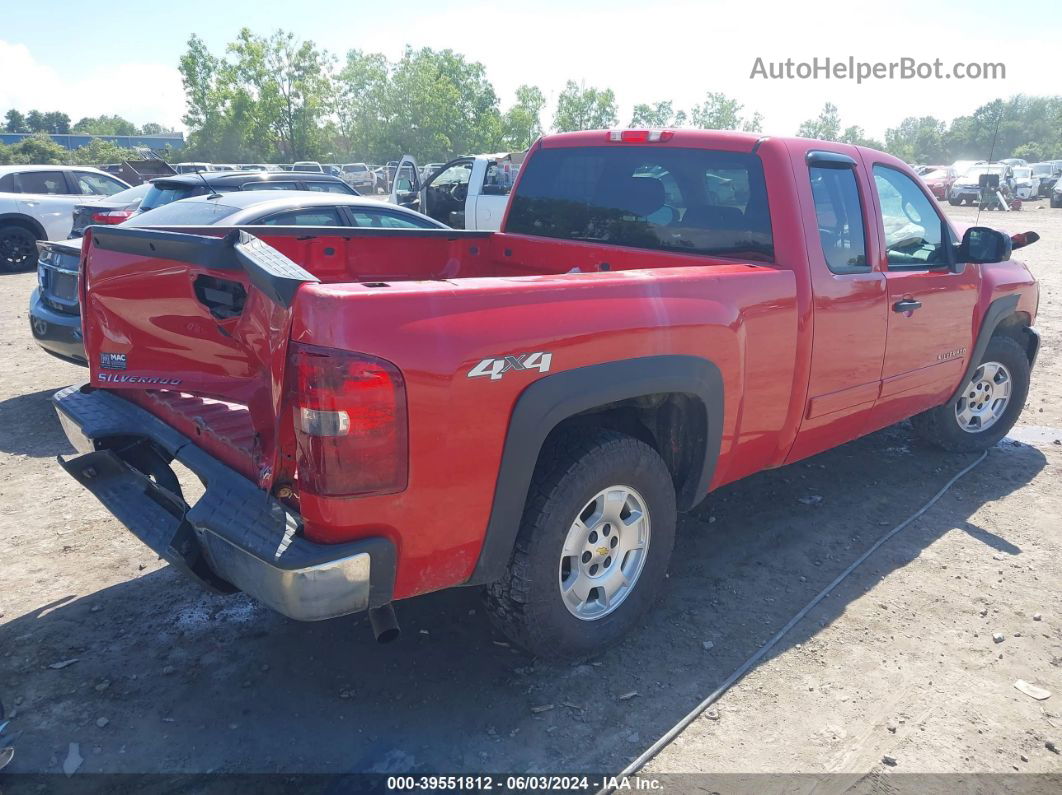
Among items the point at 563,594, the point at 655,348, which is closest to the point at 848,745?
the point at 563,594

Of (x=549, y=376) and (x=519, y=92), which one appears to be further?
(x=519, y=92)

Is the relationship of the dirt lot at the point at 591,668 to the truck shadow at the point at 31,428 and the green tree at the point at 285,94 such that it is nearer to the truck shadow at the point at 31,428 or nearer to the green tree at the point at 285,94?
the truck shadow at the point at 31,428

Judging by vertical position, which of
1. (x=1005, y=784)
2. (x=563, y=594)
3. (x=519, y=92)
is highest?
(x=519, y=92)

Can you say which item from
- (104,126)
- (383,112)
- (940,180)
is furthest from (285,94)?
(104,126)

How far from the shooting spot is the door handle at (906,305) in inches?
157

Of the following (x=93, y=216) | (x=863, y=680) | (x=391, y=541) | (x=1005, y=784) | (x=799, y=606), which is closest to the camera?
(x=391, y=541)

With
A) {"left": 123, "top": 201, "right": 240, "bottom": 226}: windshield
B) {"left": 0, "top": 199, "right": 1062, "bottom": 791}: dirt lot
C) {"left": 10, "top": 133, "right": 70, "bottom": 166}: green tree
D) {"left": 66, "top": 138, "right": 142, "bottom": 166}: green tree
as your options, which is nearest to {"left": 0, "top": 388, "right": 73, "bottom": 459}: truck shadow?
{"left": 0, "top": 199, "right": 1062, "bottom": 791}: dirt lot

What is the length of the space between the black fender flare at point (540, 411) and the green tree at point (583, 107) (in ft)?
182

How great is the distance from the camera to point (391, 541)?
233cm

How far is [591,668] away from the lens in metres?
3.06

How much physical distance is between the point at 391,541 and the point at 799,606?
6.85ft

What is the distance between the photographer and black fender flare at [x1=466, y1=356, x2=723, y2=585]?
250cm

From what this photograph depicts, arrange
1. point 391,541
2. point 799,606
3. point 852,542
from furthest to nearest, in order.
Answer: point 852,542 → point 799,606 → point 391,541

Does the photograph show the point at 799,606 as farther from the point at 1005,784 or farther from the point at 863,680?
the point at 1005,784
